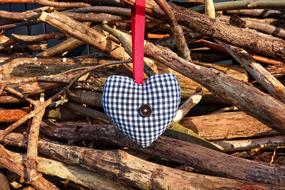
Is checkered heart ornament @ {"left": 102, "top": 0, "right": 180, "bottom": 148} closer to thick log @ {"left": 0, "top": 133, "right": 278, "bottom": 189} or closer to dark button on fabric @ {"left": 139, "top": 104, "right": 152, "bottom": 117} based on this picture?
dark button on fabric @ {"left": 139, "top": 104, "right": 152, "bottom": 117}

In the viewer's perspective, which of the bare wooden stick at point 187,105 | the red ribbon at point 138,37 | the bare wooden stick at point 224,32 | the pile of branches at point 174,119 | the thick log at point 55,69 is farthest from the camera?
the thick log at point 55,69

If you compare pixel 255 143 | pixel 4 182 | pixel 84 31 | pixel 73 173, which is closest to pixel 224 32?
pixel 255 143

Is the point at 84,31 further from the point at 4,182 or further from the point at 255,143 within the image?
the point at 255,143

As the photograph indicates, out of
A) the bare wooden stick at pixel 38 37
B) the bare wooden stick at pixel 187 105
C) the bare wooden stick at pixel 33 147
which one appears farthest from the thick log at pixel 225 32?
the bare wooden stick at pixel 38 37

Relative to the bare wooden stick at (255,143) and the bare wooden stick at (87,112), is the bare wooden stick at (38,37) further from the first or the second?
the bare wooden stick at (255,143)

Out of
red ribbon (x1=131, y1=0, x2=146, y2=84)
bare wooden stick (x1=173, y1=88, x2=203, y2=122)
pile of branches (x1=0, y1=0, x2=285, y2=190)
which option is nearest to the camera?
red ribbon (x1=131, y1=0, x2=146, y2=84)

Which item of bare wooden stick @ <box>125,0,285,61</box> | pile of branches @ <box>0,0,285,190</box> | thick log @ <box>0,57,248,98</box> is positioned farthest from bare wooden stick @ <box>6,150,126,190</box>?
bare wooden stick @ <box>125,0,285,61</box>

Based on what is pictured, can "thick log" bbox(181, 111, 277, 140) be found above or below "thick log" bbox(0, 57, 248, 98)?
below
